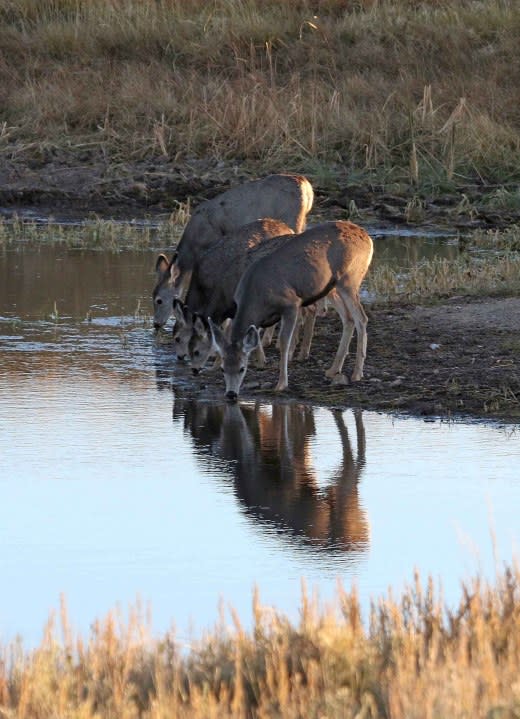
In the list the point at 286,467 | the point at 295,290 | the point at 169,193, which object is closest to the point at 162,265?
the point at 295,290

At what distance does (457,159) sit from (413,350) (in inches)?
492

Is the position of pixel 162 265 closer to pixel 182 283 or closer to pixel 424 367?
pixel 182 283

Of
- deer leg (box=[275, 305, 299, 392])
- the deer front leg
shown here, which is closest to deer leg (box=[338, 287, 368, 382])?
deer leg (box=[275, 305, 299, 392])

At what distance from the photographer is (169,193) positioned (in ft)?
85.2

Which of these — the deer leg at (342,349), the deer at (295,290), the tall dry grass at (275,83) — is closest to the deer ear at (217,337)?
the deer at (295,290)

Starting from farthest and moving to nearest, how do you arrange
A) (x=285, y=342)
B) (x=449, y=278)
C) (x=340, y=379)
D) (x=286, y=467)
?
(x=449, y=278), (x=340, y=379), (x=285, y=342), (x=286, y=467)

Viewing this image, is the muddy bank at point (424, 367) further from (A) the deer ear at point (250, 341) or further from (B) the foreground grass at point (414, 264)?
(B) the foreground grass at point (414, 264)

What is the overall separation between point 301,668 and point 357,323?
750 centimetres

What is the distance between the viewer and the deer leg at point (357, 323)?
1338 centimetres

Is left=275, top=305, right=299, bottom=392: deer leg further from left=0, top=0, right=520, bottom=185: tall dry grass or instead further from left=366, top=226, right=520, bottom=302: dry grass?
left=0, top=0, right=520, bottom=185: tall dry grass

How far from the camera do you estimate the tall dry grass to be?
88.0ft

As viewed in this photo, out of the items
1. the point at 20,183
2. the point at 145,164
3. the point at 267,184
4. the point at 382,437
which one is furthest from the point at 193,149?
the point at 382,437

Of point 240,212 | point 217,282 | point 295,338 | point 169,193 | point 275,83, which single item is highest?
point 275,83

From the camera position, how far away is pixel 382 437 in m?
11.5
